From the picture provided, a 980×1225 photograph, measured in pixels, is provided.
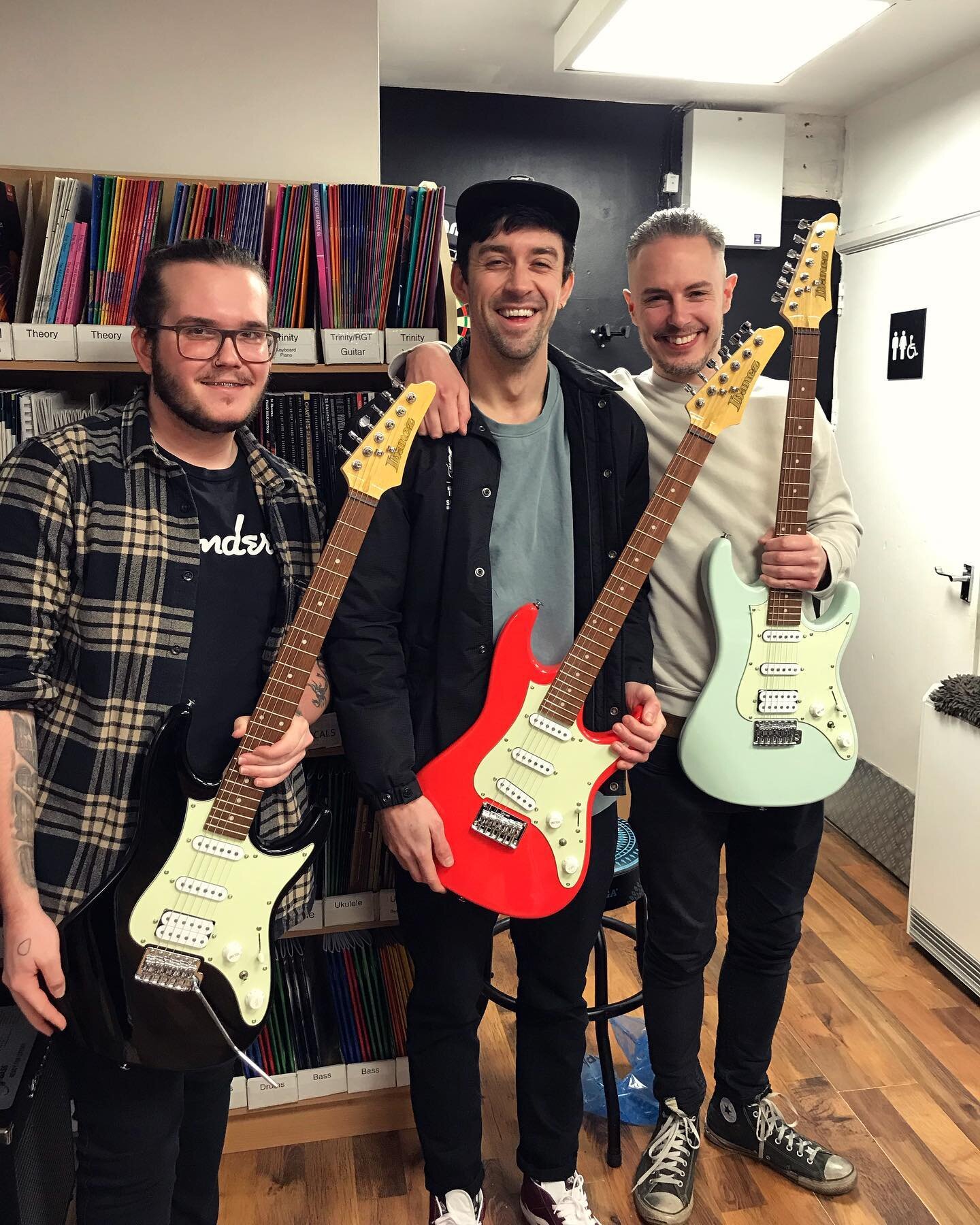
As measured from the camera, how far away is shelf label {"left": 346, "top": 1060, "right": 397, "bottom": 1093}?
2.09m

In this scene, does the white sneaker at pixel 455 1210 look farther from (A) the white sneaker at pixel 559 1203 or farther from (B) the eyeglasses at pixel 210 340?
(B) the eyeglasses at pixel 210 340

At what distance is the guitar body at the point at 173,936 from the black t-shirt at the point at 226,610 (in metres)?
0.06

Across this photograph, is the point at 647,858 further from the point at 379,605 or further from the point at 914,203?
the point at 914,203

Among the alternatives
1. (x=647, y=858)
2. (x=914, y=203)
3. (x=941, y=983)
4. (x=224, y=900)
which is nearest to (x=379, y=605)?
(x=224, y=900)

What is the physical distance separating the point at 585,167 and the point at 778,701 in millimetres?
2957

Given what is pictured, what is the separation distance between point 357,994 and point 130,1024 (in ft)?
2.75

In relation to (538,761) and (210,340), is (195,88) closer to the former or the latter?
(210,340)

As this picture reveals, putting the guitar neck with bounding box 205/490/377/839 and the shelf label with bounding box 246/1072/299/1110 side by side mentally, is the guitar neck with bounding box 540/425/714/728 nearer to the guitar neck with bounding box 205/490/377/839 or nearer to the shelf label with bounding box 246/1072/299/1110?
the guitar neck with bounding box 205/490/377/839

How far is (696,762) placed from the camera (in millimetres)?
1774

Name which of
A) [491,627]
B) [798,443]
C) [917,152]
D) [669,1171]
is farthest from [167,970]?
[917,152]

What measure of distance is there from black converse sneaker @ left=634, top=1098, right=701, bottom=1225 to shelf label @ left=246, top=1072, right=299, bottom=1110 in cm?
72

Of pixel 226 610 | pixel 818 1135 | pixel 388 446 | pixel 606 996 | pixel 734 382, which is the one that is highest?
pixel 734 382

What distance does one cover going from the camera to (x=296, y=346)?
1862 mm

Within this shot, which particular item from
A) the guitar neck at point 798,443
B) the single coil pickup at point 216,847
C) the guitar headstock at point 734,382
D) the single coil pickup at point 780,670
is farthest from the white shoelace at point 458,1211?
the guitar headstock at point 734,382
